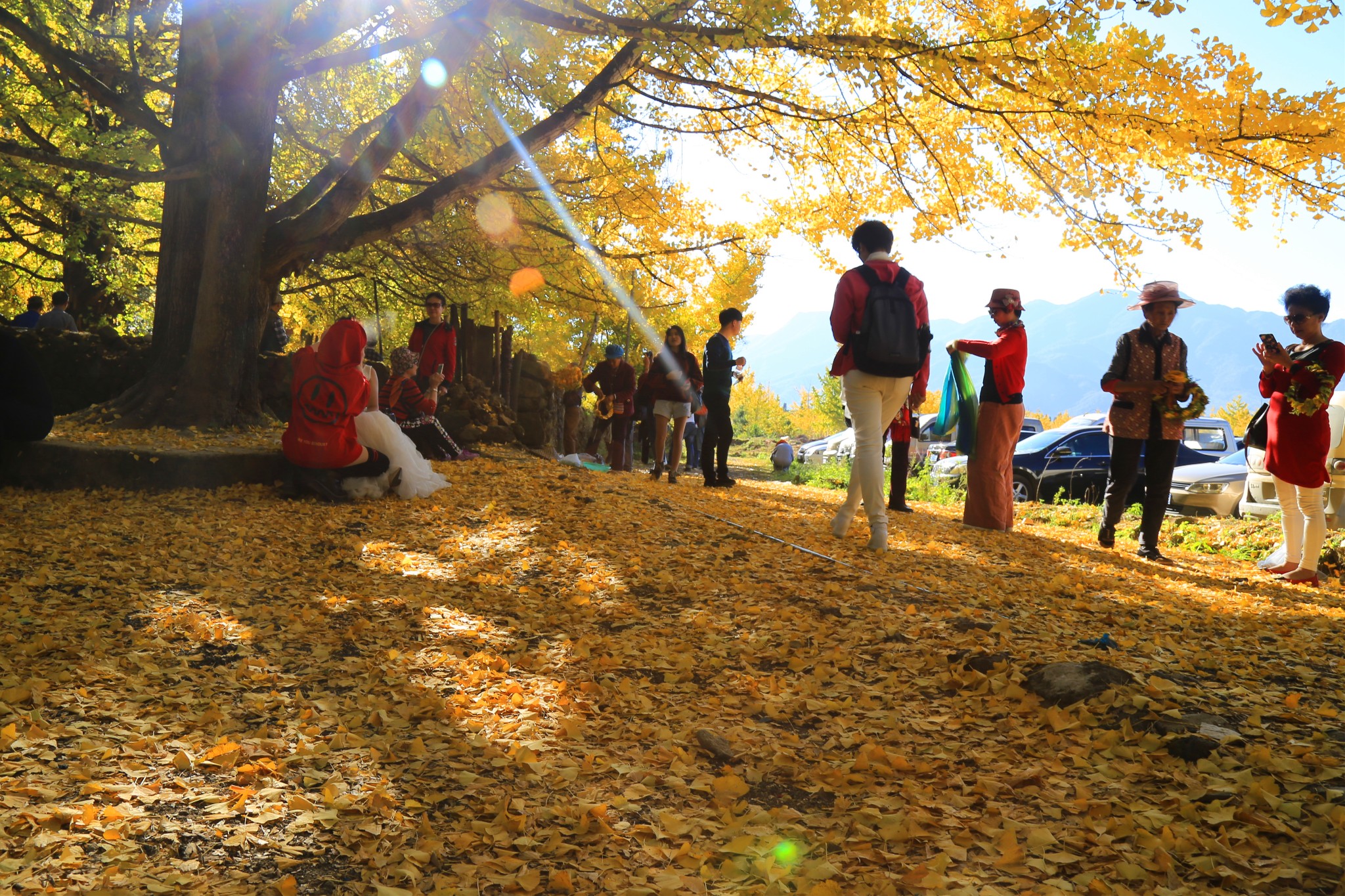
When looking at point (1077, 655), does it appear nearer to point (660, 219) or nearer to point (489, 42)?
point (489, 42)

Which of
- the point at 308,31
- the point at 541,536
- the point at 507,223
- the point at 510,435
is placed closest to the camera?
the point at 541,536

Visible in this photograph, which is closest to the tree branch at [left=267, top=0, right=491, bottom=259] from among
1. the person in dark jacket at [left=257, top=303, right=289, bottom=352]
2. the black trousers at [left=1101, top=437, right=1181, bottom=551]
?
the person in dark jacket at [left=257, top=303, right=289, bottom=352]

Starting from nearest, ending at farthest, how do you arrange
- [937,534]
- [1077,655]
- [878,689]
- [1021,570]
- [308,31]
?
[878,689]
[1077,655]
[1021,570]
[937,534]
[308,31]

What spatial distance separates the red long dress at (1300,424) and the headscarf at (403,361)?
276 inches

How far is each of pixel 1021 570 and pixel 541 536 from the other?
3248 mm

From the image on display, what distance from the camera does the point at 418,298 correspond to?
13570mm

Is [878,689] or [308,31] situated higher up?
[308,31]

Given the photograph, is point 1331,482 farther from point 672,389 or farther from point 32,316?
point 32,316

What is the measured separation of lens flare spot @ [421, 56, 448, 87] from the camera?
24.0 feet

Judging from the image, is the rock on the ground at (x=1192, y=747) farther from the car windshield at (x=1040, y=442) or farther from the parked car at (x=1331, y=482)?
the car windshield at (x=1040, y=442)

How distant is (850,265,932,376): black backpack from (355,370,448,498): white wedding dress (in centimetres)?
378

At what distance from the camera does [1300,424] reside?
5473 millimetres

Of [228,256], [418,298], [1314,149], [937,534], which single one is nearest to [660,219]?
[418,298]

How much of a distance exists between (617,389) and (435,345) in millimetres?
2935
